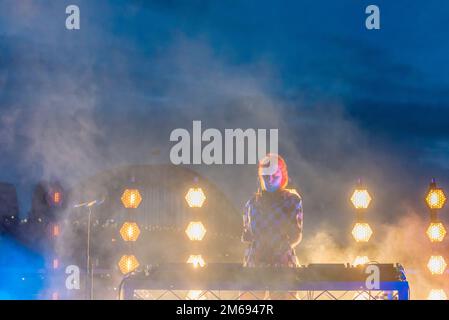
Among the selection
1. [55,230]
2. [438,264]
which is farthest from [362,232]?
[55,230]

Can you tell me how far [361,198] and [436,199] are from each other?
978mm

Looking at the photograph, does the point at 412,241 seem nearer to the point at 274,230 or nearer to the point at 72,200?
the point at 274,230

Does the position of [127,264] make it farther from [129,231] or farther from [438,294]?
[438,294]

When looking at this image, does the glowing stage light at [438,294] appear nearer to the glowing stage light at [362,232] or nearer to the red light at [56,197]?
the glowing stage light at [362,232]

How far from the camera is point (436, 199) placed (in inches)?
303

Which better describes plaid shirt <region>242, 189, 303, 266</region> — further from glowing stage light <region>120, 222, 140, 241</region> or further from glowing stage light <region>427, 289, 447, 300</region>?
glowing stage light <region>427, 289, 447, 300</region>

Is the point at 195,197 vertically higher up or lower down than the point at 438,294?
higher up

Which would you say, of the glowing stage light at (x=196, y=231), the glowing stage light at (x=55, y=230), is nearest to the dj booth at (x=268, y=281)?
the glowing stage light at (x=196, y=231)

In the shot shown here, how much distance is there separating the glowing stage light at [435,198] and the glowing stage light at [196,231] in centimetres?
305

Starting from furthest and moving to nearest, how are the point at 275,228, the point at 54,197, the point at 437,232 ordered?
1. the point at 54,197
2. the point at 437,232
3. the point at 275,228

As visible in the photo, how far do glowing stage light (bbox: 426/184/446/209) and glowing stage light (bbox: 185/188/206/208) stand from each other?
3.02m

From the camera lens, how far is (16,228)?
41.4 ft

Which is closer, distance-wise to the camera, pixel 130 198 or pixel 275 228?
pixel 275 228
